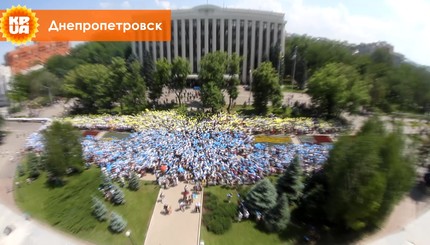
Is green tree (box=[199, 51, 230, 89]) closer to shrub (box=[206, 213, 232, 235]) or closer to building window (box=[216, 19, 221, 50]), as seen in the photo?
building window (box=[216, 19, 221, 50])

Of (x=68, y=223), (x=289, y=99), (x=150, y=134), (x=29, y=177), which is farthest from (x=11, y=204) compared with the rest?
(x=289, y=99)

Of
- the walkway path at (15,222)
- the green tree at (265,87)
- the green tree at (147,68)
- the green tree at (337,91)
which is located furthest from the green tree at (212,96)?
the walkway path at (15,222)

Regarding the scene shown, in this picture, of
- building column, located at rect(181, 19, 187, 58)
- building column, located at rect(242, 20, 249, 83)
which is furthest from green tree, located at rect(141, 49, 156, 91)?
building column, located at rect(242, 20, 249, 83)

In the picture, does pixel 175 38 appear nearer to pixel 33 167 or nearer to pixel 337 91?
pixel 337 91

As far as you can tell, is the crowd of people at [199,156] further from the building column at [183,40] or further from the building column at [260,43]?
the building column at [260,43]

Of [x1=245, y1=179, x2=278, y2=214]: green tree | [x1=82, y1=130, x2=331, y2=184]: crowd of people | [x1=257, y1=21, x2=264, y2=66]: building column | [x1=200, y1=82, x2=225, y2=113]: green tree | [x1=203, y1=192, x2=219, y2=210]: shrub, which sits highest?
[x1=257, y1=21, x2=264, y2=66]: building column

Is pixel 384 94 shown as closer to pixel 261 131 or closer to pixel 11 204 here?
pixel 261 131
